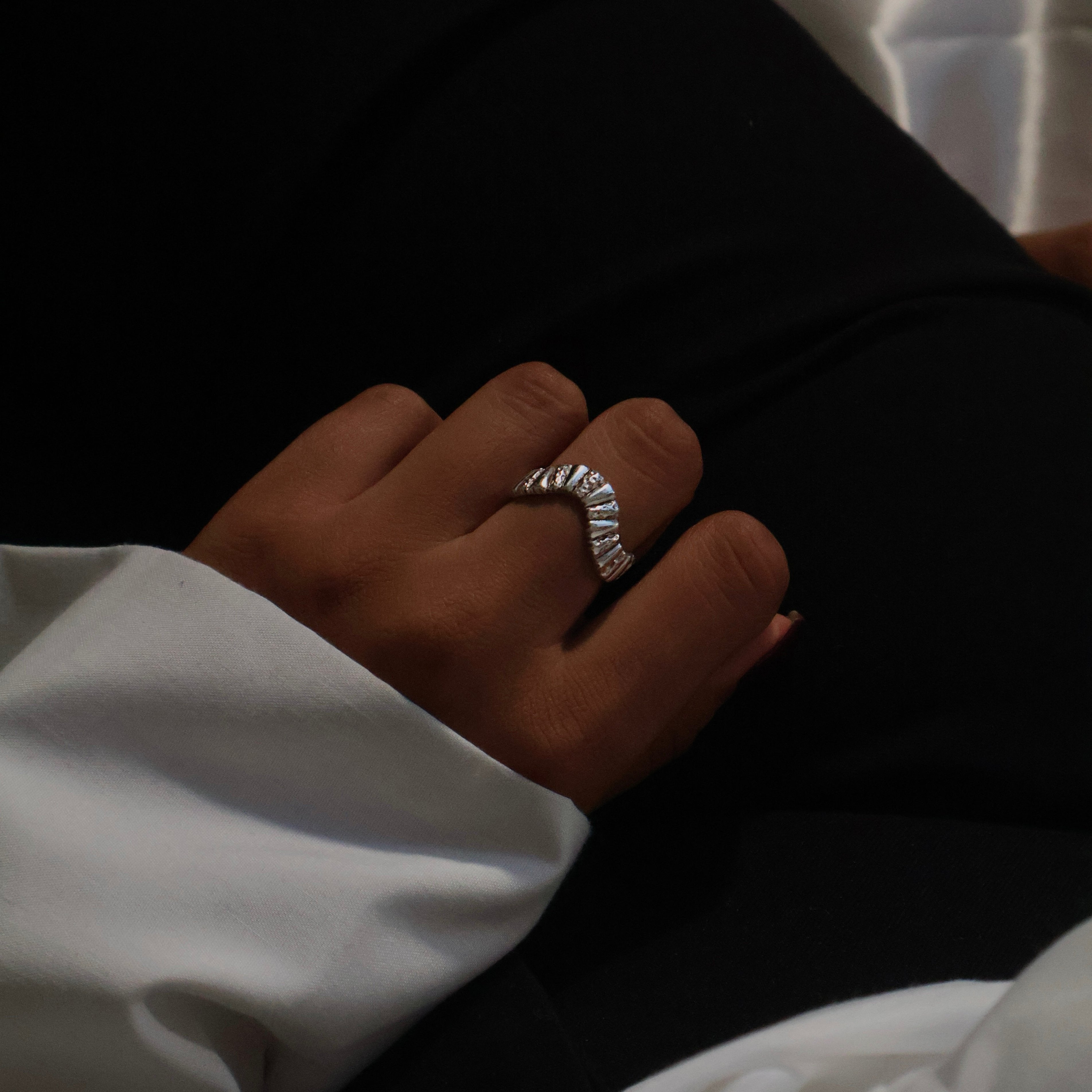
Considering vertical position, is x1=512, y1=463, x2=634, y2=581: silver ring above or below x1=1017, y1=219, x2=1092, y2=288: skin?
below

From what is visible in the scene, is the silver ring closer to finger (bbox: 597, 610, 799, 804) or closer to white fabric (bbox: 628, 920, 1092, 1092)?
finger (bbox: 597, 610, 799, 804)

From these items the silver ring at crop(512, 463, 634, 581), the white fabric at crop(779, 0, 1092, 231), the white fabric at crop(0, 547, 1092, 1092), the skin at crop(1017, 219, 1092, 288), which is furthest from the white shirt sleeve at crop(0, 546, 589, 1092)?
the white fabric at crop(779, 0, 1092, 231)

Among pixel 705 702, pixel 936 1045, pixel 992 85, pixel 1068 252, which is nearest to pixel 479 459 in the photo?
pixel 705 702

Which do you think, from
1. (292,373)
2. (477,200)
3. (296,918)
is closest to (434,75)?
(477,200)

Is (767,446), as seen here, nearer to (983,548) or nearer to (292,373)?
(983,548)

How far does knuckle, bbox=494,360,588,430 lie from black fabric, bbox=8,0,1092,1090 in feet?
0.16

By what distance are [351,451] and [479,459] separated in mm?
72

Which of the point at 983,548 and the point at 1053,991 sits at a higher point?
the point at 983,548

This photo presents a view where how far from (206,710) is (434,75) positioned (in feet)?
1.15

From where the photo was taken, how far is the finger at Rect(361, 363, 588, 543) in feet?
1.46

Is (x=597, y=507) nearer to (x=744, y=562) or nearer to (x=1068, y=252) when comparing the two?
(x=744, y=562)

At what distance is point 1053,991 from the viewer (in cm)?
31

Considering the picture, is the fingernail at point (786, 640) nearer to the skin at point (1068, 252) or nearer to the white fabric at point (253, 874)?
the white fabric at point (253, 874)

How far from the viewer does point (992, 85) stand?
1019 mm
